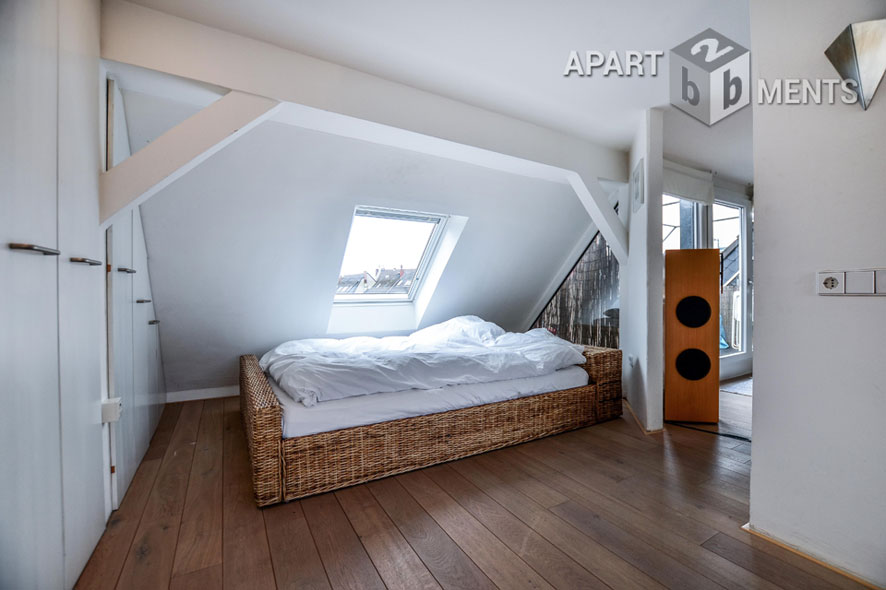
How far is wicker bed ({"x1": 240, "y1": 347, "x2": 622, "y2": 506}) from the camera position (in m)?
1.89

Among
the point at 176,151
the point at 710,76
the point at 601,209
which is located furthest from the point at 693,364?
the point at 176,151

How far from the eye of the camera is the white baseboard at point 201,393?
144 inches

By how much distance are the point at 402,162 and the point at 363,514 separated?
2398 mm

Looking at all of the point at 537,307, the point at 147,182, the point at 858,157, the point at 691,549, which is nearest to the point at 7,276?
the point at 147,182

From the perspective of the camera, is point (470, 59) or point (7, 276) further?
point (470, 59)

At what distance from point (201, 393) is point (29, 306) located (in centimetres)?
311

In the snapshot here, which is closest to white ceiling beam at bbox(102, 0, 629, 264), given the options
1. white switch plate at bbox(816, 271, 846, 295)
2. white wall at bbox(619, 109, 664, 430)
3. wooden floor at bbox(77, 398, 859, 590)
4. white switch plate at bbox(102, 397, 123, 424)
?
white wall at bbox(619, 109, 664, 430)

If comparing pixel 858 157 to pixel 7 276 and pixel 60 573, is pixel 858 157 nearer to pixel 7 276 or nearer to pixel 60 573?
pixel 7 276

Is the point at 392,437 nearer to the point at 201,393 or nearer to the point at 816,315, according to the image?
the point at 816,315

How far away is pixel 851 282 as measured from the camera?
54.6 inches

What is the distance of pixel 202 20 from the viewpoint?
1802 millimetres

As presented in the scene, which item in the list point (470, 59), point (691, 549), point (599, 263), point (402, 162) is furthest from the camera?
point (599, 263)

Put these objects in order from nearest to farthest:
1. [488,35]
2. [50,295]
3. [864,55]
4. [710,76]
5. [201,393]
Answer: [50,295] < [864,55] < [488,35] < [710,76] < [201,393]

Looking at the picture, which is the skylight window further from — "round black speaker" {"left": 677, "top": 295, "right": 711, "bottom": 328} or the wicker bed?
"round black speaker" {"left": 677, "top": 295, "right": 711, "bottom": 328}
